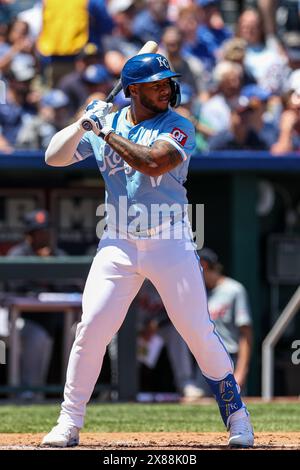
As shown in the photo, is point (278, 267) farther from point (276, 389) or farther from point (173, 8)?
point (173, 8)

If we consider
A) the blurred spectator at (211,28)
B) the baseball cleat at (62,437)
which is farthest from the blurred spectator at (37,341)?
the baseball cleat at (62,437)

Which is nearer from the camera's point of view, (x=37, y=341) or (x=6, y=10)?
(x=37, y=341)

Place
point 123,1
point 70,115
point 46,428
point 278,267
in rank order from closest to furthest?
point 46,428 → point 70,115 → point 278,267 → point 123,1

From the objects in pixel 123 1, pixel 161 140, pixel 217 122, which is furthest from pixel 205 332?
pixel 123 1

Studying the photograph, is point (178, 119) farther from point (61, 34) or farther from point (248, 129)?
point (61, 34)

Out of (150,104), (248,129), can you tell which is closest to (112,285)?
(150,104)

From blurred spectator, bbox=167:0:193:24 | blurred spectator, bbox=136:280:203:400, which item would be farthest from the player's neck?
blurred spectator, bbox=167:0:193:24
